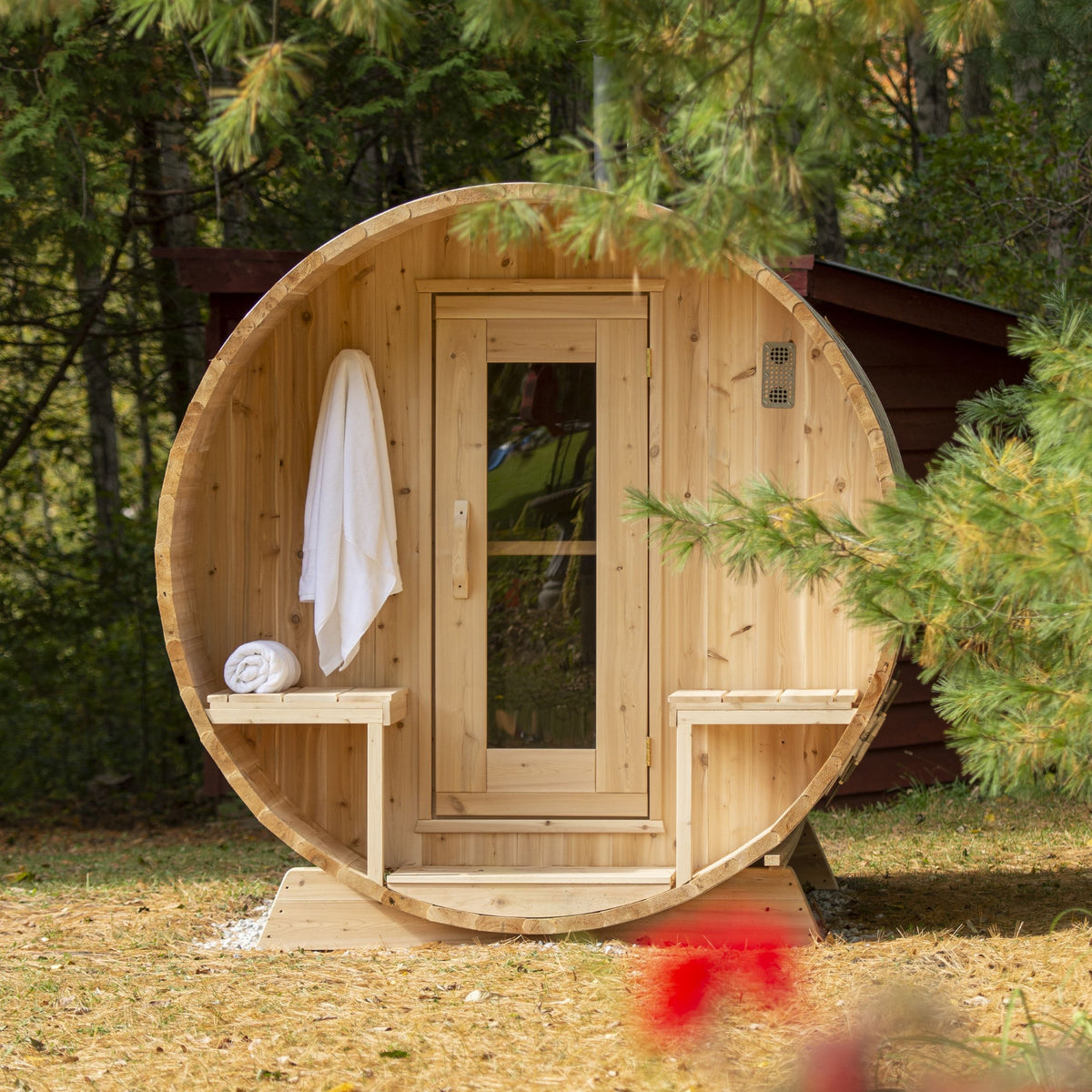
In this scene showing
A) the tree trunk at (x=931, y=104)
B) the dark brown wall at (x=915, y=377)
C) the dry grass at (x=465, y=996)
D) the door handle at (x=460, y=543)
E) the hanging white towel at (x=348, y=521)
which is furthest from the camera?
the tree trunk at (x=931, y=104)

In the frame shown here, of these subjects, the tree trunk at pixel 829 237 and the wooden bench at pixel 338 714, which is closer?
the wooden bench at pixel 338 714

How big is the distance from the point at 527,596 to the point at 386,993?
1509mm

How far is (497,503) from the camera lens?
463cm

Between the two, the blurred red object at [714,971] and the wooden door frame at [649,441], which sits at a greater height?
the wooden door frame at [649,441]

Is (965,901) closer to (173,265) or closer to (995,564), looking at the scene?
(995,564)

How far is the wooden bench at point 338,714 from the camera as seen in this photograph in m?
4.19

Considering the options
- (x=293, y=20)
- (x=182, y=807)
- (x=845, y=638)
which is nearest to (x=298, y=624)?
(x=845, y=638)

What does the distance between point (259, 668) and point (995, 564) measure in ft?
8.65

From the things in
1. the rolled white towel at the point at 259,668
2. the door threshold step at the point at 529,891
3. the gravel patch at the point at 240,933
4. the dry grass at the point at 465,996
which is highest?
the rolled white towel at the point at 259,668

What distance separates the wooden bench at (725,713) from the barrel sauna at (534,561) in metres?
0.23

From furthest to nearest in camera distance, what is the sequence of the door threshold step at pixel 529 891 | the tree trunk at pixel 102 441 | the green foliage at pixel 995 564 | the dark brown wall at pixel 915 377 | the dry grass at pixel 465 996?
the tree trunk at pixel 102 441, the dark brown wall at pixel 915 377, the door threshold step at pixel 529 891, the dry grass at pixel 465 996, the green foliage at pixel 995 564

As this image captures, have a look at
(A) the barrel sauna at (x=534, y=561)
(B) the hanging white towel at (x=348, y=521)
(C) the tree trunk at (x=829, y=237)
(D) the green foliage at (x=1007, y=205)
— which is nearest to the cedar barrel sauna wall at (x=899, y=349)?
(D) the green foliage at (x=1007, y=205)

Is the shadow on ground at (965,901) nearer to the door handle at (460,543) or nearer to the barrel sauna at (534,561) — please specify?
the barrel sauna at (534,561)

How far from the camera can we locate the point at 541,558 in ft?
15.1
